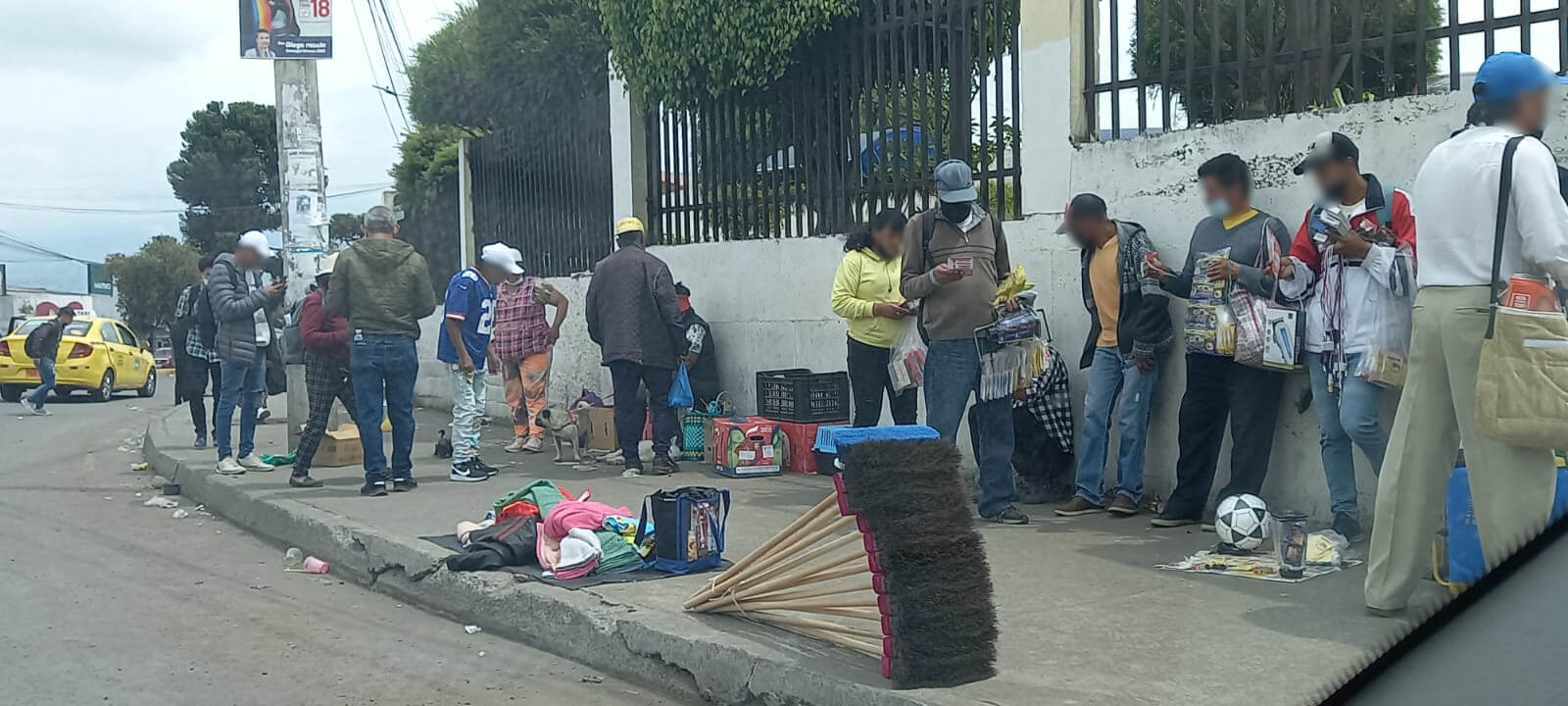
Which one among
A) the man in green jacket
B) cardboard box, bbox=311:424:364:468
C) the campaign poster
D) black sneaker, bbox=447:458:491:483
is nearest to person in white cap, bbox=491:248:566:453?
cardboard box, bbox=311:424:364:468

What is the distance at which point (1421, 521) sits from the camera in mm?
4336

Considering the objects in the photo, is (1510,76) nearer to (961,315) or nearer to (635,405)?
(961,315)

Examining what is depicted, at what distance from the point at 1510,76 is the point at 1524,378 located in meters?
1.04

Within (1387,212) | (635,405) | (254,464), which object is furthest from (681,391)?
(1387,212)

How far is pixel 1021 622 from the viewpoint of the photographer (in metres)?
4.68

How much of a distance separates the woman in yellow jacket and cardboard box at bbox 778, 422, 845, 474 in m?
0.97

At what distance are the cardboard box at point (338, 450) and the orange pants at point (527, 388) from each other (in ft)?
4.62

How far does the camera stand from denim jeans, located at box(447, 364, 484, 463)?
8922mm

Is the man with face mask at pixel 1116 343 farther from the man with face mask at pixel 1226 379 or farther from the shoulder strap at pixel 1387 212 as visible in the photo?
the shoulder strap at pixel 1387 212

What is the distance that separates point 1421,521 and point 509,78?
13305 mm

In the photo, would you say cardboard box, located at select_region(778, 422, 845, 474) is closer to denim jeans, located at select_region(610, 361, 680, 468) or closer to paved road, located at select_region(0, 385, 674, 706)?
denim jeans, located at select_region(610, 361, 680, 468)

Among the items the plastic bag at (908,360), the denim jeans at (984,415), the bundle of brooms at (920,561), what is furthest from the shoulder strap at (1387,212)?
the plastic bag at (908,360)

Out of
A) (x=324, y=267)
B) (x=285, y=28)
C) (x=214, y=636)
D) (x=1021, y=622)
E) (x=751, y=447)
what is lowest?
(x=214, y=636)

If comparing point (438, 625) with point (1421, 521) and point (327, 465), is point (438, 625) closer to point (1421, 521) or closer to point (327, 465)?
point (1421, 521)
